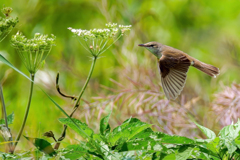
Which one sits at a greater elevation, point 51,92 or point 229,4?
point 229,4

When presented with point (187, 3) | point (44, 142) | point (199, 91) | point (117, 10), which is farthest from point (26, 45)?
point (187, 3)

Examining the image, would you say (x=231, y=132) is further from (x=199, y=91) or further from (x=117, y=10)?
(x=117, y=10)

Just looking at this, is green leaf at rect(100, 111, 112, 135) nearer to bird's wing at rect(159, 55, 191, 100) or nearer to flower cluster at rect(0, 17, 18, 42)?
flower cluster at rect(0, 17, 18, 42)

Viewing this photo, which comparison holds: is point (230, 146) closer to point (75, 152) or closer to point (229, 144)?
point (229, 144)

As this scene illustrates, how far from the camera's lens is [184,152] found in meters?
0.66

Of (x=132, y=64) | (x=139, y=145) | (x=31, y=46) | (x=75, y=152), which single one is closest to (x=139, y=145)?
(x=139, y=145)

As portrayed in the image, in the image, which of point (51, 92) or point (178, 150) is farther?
point (51, 92)

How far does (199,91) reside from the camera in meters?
2.00

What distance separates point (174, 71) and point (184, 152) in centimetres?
96

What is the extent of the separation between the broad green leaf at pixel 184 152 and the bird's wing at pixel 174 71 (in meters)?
0.79

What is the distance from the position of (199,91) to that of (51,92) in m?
0.95

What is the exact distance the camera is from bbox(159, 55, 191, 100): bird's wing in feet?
4.89

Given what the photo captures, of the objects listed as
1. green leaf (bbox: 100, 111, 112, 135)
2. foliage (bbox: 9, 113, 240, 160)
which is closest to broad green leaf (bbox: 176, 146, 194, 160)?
foliage (bbox: 9, 113, 240, 160)

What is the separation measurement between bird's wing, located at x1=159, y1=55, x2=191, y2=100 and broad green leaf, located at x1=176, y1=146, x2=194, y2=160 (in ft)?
2.60
